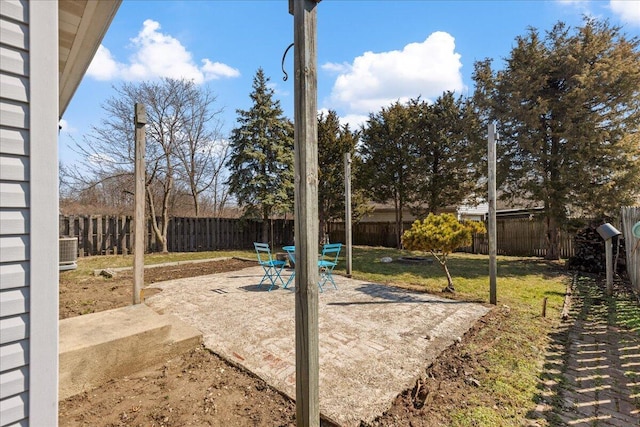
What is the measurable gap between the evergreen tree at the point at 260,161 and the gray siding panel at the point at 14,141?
12.3 meters

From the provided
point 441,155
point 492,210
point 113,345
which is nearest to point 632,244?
point 492,210

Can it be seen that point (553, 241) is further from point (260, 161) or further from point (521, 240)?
point (260, 161)

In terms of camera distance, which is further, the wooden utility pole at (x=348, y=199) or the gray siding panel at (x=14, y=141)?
the wooden utility pole at (x=348, y=199)

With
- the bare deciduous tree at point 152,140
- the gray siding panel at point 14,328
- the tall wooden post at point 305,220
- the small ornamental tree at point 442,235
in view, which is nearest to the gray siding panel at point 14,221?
the gray siding panel at point 14,328

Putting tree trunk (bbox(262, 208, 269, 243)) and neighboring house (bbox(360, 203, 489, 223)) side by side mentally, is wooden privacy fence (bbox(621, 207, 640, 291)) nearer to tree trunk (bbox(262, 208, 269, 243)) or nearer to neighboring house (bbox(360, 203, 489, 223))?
neighboring house (bbox(360, 203, 489, 223))

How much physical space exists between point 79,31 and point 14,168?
6.09 feet

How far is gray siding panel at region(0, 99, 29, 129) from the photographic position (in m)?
1.29

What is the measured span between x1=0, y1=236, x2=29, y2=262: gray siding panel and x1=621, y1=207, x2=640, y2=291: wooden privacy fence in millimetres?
8731

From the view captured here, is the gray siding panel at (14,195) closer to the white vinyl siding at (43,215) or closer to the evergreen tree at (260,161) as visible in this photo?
the white vinyl siding at (43,215)

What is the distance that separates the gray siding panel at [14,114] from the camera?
1.29 metres

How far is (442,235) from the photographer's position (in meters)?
5.36

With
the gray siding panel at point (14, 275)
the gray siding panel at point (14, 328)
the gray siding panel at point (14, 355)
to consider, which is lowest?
the gray siding panel at point (14, 355)

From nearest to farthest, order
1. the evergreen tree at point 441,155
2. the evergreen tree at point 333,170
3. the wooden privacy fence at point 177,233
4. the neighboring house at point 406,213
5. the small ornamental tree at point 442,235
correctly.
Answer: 1. the small ornamental tree at point 442,235
2. the wooden privacy fence at point 177,233
3. the evergreen tree at point 441,155
4. the evergreen tree at point 333,170
5. the neighboring house at point 406,213

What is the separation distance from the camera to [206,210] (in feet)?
70.3
